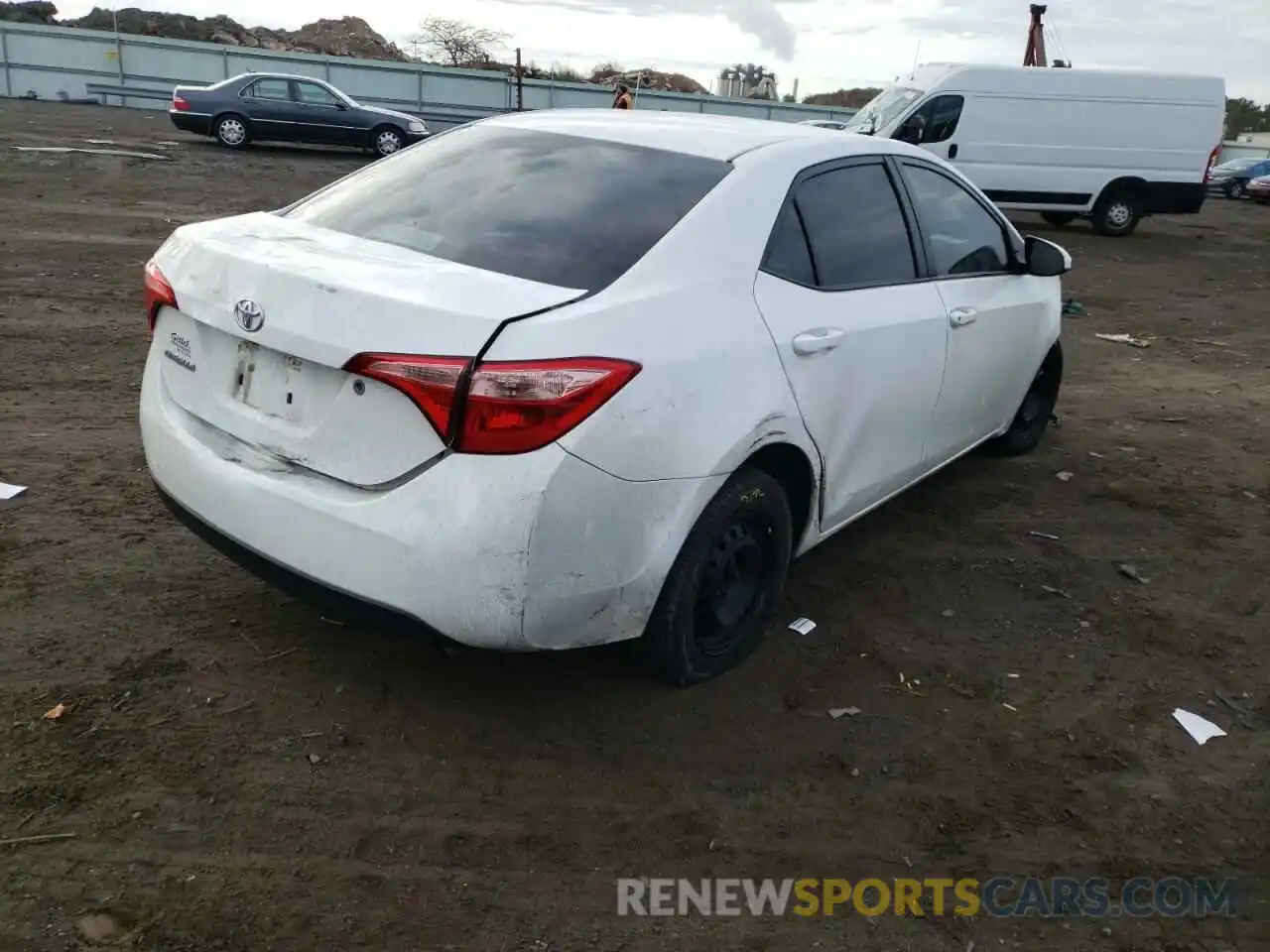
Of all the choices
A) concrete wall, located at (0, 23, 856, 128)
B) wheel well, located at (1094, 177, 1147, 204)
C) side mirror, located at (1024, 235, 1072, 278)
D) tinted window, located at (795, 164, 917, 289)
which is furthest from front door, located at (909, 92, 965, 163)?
concrete wall, located at (0, 23, 856, 128)

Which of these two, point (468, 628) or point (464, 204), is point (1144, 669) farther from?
point (464, 204)

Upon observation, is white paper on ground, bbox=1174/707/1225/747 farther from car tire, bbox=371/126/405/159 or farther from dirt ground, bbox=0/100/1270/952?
car tire, bbox=371/126/405/159

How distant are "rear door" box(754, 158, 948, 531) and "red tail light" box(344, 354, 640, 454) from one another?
890 mm

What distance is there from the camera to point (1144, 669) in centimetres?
363

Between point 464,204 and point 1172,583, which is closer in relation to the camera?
point 464,204

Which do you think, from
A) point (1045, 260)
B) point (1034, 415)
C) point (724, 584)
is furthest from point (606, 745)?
point (1034, 415)

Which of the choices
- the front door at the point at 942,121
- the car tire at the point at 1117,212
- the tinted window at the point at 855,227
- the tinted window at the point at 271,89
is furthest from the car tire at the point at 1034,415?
the tinted window at the point at 271,89

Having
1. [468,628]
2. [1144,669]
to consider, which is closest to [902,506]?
[1144,669]

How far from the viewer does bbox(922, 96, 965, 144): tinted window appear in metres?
15.8

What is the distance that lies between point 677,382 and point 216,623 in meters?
1.80

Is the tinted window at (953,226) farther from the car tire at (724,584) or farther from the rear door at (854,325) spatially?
the car tire at (724,584)

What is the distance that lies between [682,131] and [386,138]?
62.5 ft

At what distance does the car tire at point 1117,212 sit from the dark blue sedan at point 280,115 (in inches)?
519

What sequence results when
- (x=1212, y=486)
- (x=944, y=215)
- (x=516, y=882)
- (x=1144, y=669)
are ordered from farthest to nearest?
(x=1212, y=486) < (x=944, y=215) < (x=1144, y=669) < (x=516, y=882)
